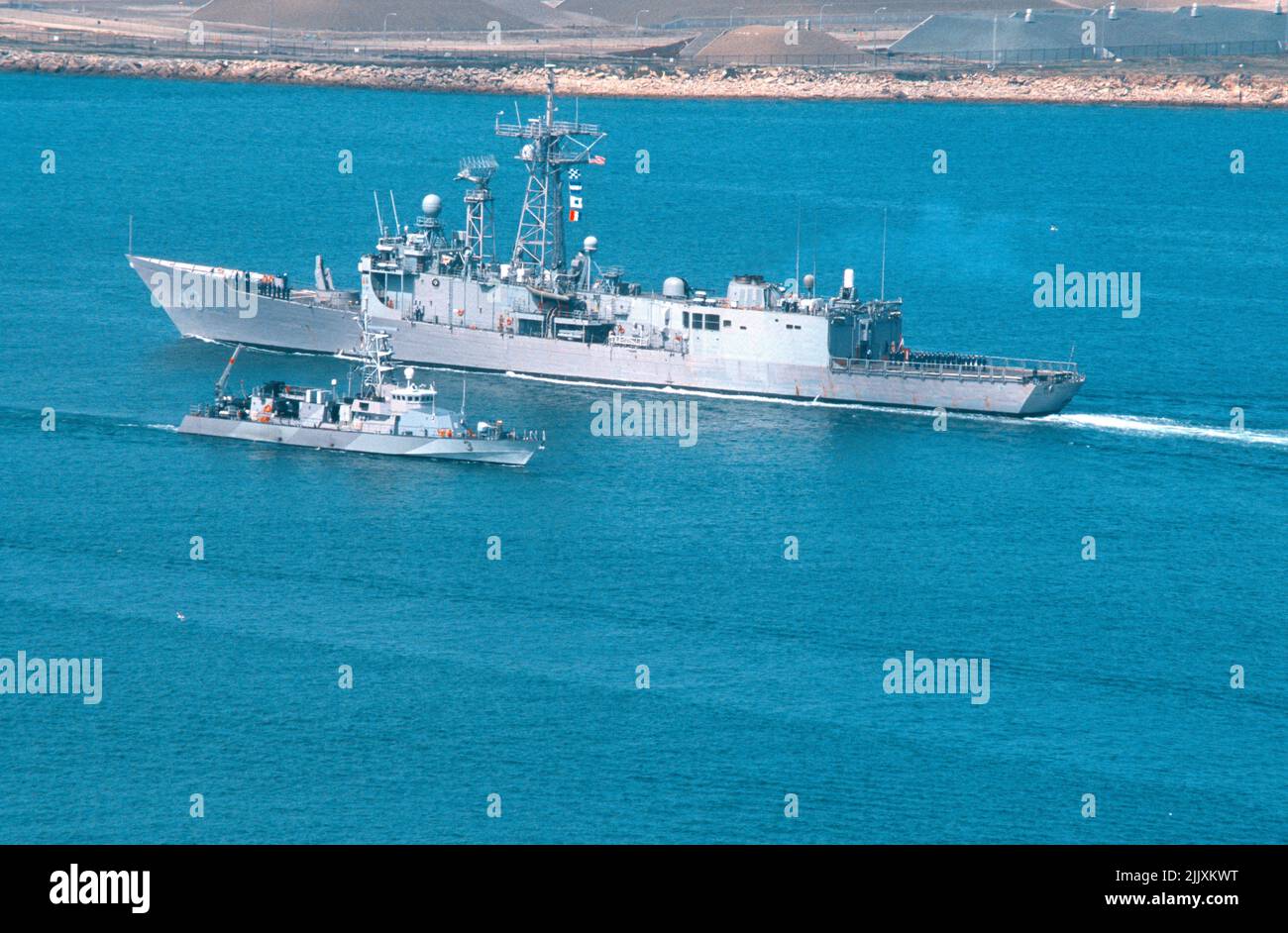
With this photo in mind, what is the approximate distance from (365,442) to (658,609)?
24.6m

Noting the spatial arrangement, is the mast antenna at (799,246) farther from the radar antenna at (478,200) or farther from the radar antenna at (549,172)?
the radar antenna at (478,200)

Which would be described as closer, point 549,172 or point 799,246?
point 549,172

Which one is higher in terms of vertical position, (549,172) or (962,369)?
(549,172)

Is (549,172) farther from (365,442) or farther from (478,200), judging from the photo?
(365,442)

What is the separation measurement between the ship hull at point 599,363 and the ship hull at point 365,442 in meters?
7.59

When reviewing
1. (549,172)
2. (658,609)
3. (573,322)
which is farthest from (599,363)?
(658,609)

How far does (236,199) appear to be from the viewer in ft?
567

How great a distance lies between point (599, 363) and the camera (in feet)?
385

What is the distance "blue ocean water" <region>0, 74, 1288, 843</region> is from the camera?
2702 inches

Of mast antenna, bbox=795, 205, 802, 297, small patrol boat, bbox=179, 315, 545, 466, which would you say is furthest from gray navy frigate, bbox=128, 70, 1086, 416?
mast antenna, bbox=795, 205, 802, 297

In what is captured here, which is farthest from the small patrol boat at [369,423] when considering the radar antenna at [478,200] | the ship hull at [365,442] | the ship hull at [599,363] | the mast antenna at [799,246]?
the mast antenna at [799,246]

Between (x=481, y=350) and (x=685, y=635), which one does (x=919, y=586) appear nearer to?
(x=685, y=635)

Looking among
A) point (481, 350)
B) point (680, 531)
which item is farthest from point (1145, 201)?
point (680, 531)

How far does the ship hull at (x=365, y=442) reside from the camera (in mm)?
100500
